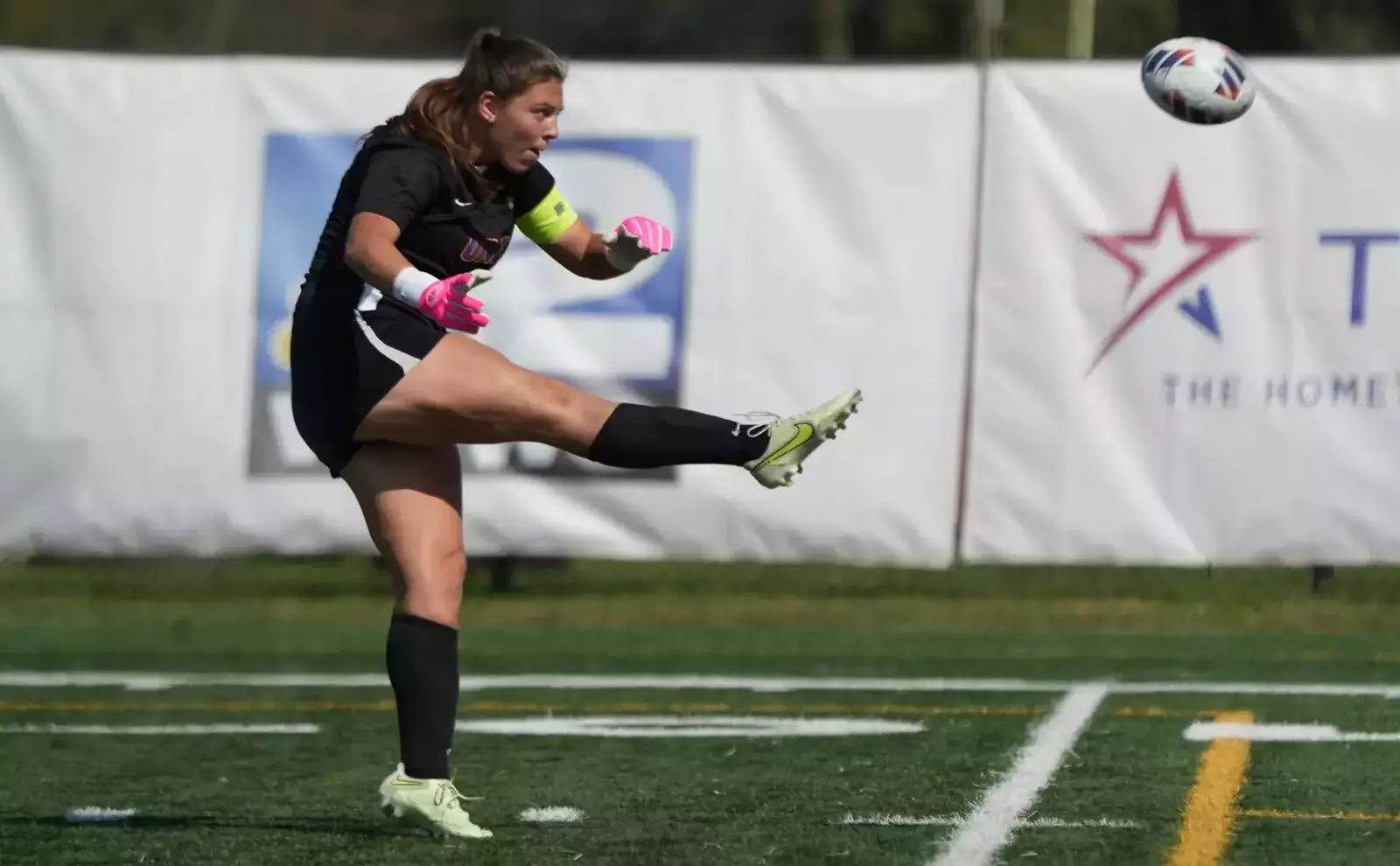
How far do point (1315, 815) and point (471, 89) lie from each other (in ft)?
7.77

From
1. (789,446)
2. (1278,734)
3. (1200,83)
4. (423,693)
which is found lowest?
(1278,734)

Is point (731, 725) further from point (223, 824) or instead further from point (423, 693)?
point (423, 693)

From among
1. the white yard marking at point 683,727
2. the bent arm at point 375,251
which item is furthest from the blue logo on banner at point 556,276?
the bent arm at point 375,251

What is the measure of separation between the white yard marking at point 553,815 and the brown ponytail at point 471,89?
138cm

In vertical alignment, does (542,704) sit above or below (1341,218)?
below

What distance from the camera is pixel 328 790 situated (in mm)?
5738

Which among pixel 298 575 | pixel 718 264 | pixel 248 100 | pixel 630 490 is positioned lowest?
pixel 298 575

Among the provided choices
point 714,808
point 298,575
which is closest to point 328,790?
point 714,808

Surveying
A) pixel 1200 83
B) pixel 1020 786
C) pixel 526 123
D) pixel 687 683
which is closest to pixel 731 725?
pixel 687 683

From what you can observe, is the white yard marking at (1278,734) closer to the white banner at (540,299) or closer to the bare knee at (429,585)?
the bare knee at (429,585)

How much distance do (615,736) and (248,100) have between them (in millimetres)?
4808

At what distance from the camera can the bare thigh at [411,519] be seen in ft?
16.0

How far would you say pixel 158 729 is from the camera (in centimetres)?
709

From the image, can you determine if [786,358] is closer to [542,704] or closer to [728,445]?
[542,704]
